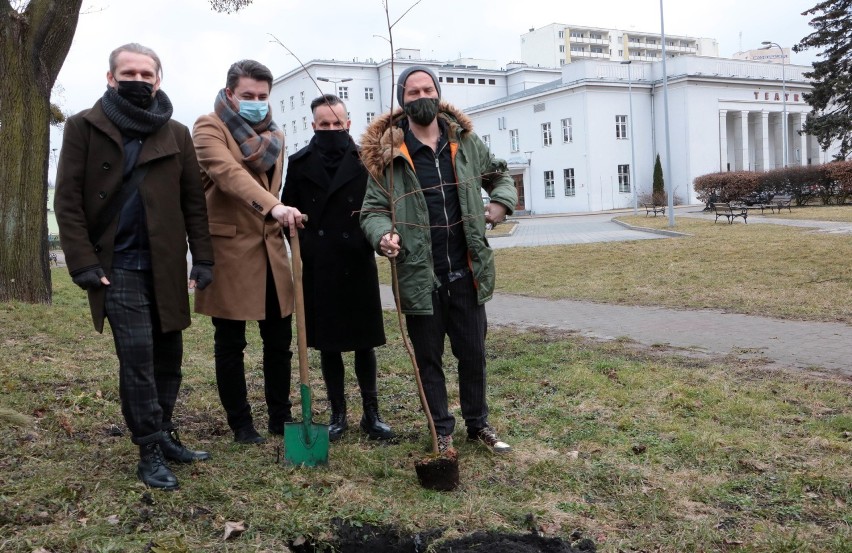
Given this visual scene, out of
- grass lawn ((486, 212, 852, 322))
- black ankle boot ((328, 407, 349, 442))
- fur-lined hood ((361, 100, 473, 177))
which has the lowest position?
grass lawn ((486, 212, 852, 322))

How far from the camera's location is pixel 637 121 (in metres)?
56.6

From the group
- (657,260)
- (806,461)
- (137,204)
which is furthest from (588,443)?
(657,260)

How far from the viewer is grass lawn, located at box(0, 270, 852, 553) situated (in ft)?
10.8

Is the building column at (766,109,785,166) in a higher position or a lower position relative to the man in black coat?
higher

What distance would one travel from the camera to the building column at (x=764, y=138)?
6044 centimetres

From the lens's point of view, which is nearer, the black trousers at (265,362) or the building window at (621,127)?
the black trousers at (265,362)

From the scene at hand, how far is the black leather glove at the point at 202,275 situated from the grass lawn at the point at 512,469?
0.94m

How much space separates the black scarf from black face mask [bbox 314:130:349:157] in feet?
3.52

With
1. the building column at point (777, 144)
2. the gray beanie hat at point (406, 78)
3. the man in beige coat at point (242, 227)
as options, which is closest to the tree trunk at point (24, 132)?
the man in beige coat at point (242, 227)

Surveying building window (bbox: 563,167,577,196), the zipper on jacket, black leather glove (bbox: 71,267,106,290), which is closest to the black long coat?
the zipper on jacket

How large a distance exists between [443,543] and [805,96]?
156 ft

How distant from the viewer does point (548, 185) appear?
193 ft

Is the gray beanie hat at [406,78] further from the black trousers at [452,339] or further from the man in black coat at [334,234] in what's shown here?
the black trousers at [452,339]

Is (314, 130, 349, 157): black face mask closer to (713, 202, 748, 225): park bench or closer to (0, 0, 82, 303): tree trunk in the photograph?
(0, 0, 82, 303): tree trunk
